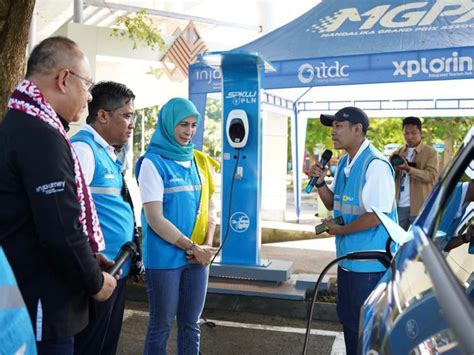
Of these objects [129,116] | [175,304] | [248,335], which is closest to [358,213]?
[175,304]

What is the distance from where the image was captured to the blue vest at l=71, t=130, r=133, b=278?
292 cm

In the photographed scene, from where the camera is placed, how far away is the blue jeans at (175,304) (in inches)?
133

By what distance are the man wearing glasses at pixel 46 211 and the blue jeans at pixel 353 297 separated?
1.79m

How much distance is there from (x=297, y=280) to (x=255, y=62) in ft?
8.23

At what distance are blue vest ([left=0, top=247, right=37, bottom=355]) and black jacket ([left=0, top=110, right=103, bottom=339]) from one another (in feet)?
1.66

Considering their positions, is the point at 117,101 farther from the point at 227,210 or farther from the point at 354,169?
the point at 227,210

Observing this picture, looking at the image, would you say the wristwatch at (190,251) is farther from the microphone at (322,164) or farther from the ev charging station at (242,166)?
the ev charging station at (242,166)

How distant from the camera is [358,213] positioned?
3561mm

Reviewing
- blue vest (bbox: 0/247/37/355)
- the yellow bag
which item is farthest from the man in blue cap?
blue vest (bbox: 0/247/37/355)

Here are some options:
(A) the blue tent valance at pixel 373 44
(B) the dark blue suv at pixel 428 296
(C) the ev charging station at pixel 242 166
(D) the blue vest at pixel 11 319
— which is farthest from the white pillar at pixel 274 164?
(D) the blue vest at pixel 11 319

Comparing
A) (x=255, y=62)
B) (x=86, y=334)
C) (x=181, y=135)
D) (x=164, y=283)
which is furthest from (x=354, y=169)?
(x=255, y=62)

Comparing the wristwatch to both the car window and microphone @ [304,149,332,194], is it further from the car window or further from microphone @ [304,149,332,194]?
the car window

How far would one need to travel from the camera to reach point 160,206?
337 centimetres

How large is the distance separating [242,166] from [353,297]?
10.5 ft
